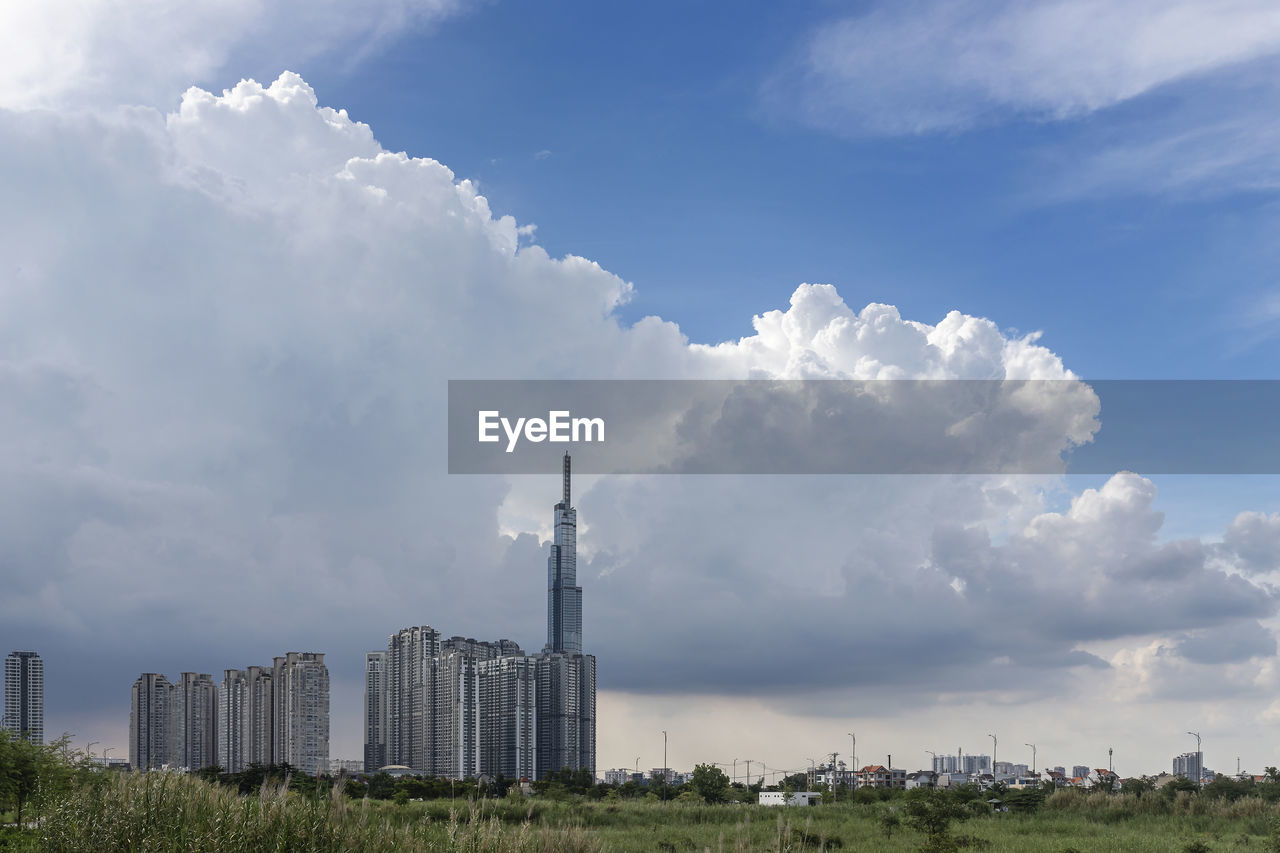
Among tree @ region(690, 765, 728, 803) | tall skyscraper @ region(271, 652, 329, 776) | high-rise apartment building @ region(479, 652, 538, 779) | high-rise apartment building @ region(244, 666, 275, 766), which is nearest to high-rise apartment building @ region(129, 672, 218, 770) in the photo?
high-rise apartment building @ region(244, 666, 275, 766)

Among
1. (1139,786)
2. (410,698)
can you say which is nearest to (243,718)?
(410,698)

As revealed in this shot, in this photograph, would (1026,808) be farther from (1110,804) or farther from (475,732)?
(475,732)

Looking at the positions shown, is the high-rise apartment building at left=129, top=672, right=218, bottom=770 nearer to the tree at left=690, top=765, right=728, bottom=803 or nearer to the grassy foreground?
the tree at left=690, top=765, right=728, bottom=803

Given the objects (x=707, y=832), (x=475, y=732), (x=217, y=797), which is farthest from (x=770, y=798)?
(x=475, y=732)

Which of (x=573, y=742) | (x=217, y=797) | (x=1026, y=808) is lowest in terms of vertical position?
(x=573, y=742)

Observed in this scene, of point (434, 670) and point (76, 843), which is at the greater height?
point (76, 843)

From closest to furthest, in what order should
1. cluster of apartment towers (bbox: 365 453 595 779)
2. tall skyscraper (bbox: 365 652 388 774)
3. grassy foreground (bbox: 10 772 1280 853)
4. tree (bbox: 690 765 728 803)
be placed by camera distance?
grassy foreground (bbox: 10 772 1280 853) → tree (bbox: 690 765 728 803) → cluster of apartment towers (bbox: 365 453 595 779) → tall skyscraper (bbox: 365 652 388 774)

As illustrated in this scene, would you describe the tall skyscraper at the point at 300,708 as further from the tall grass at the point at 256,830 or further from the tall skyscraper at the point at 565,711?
the tall grass at the point at 256,830
